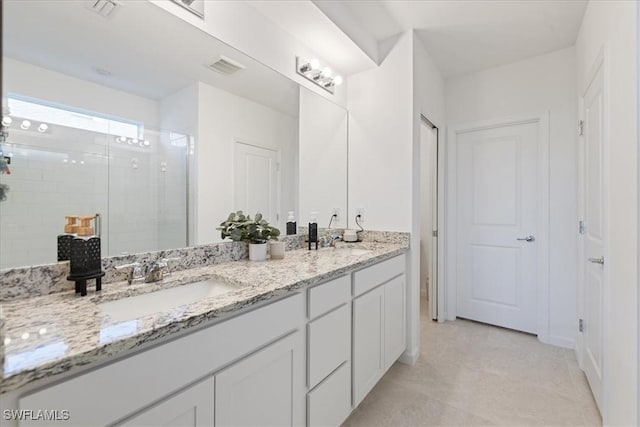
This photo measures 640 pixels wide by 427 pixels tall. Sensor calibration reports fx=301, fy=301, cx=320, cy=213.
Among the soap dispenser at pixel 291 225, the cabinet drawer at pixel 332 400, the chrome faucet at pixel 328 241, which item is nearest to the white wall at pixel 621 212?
the cabinet drawer at pixel 332 400

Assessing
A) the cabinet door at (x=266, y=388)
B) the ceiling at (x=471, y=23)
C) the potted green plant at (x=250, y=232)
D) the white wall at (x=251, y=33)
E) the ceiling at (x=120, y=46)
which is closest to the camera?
the cabinet door at (x=266, y=388)

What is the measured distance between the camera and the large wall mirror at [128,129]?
103cm

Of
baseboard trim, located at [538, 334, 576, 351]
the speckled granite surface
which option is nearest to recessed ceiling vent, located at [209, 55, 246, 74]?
the speckled granite surface

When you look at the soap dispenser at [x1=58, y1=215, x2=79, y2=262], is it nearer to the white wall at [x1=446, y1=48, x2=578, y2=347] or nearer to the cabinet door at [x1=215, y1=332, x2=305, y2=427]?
the cabinet door at [x1=215, y1=332, x2=305, y2=427]

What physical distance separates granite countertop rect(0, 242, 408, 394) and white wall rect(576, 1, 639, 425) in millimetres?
1267

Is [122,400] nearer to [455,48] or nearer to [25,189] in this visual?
[25,189]

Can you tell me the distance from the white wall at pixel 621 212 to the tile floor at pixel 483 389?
324 millimetres

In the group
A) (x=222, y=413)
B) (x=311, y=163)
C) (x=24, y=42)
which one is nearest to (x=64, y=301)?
(x=222, y=413)

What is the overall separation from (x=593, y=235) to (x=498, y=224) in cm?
107

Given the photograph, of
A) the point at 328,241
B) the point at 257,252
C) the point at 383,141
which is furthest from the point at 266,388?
the point at 383,141

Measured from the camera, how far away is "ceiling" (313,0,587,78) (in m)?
2.06

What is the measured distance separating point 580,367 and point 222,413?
2606 mm

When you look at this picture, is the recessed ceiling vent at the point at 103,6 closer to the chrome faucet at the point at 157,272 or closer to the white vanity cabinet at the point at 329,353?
the chrome faucet at the point at 157,272

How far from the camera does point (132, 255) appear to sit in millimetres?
1260
